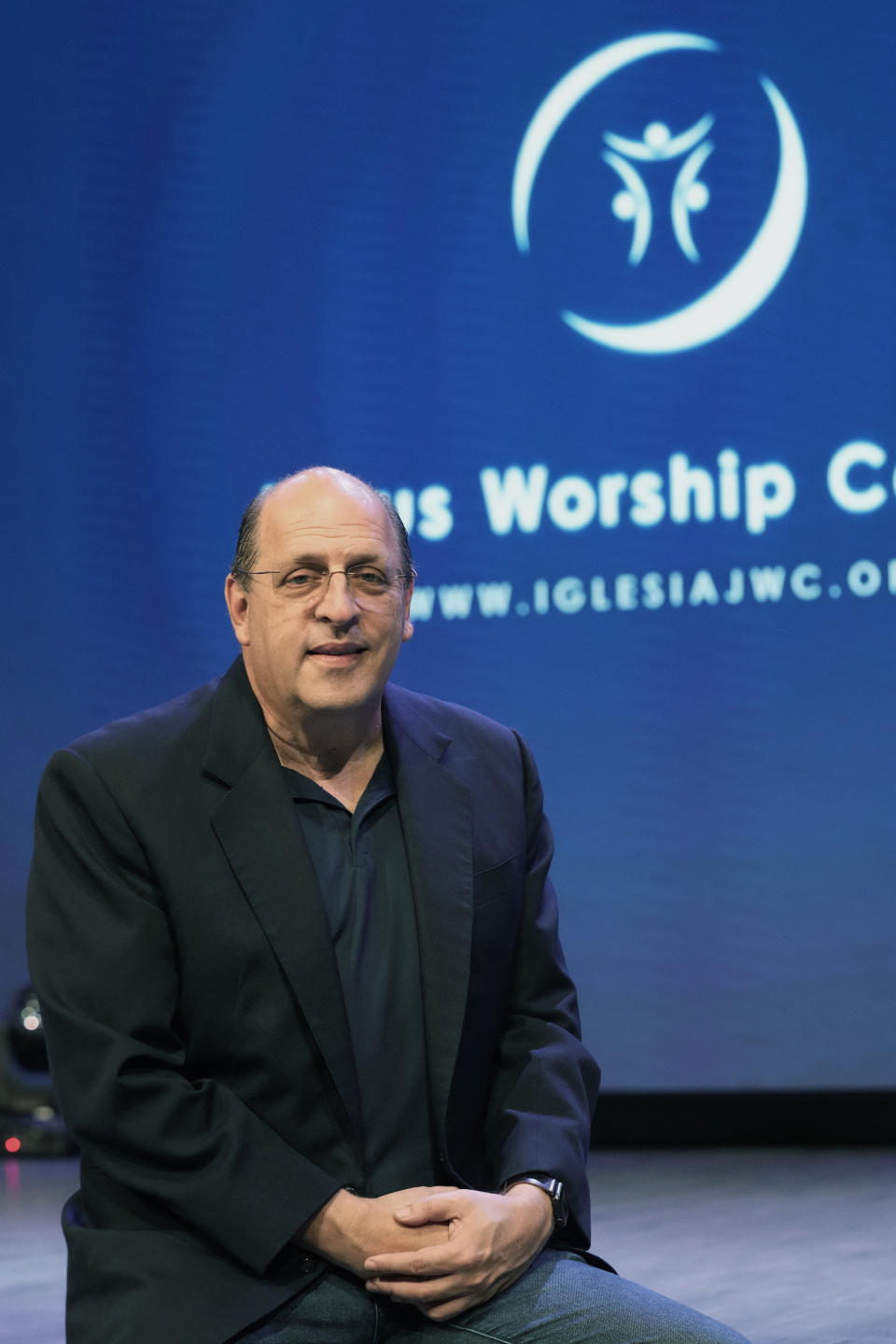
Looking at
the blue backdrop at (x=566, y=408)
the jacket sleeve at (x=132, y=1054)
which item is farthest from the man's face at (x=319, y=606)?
the blue backdrop at (x=566, y=408)

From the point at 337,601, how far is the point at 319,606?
22 mm

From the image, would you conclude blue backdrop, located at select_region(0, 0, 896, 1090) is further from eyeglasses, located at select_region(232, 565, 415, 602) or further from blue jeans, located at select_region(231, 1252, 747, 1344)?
blue jeans, located at select_region(231, 1252, 747, 1344)

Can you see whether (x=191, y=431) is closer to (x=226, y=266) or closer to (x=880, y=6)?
(x=226, y=266)

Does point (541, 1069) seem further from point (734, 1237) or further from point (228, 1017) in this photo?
point (734, 1237)

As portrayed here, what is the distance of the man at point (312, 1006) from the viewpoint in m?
1.58

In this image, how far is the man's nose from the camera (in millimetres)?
1744

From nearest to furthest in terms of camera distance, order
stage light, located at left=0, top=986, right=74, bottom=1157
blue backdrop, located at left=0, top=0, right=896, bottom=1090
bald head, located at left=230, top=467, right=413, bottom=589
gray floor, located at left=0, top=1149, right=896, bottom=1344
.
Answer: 1. bald head, located at left=230, top=467, right=413, bottom=589
2. gray floor, located at left=0, top=1149, right=896, bottom=1344
3. blue backdrop, located at left=0, top=0, right=896, bottom=1090
4. stage light, located at left=0, top=986, right=74, bottom=1157

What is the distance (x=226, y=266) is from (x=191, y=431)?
0.49 metres

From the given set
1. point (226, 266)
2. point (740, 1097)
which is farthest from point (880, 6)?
point (740, 1097)

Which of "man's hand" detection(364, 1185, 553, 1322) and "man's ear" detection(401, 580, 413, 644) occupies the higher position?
"man's ear" detection(401, 580, 413, 644)

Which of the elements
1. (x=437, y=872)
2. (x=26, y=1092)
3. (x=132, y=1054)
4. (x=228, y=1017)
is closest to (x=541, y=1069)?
(x=437, y=872)

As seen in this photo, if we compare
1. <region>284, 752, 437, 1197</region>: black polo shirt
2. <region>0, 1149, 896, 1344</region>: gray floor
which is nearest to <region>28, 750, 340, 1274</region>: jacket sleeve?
<region>284, 752, 437, 1197</region>: black polo shirt

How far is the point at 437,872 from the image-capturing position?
178cm

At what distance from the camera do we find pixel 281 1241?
1553 millimetres
